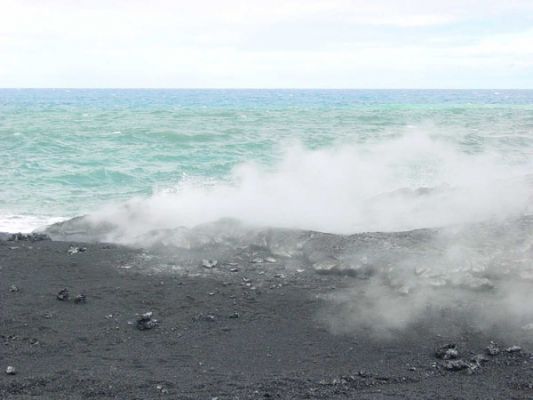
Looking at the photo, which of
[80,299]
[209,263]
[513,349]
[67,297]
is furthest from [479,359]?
[67,297]

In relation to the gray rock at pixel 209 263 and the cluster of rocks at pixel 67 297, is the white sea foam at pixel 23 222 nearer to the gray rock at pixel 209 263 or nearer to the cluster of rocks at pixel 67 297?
the gray rock at pixel 209 263

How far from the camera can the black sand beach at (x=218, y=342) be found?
6.77 meters

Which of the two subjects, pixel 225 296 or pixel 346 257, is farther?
pixel 346 257

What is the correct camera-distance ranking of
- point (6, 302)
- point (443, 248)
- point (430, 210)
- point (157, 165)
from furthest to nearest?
point (157, 165), point (430, 210), point (443, 248), point (6, 302)

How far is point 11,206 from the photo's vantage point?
1727 cm

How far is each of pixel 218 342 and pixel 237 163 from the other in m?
16.6

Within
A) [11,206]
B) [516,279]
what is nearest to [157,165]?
[11,206]

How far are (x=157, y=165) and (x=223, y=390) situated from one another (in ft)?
58.6

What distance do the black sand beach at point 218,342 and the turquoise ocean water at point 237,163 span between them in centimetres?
378

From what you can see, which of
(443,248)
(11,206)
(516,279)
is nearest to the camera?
(516,279)

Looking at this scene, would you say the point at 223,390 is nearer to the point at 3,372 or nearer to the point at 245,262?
the point at 3,372

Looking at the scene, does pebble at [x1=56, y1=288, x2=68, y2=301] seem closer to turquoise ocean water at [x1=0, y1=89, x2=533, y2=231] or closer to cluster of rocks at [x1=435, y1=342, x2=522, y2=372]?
turquoise ocean water at [x1=0, y1=89, x2=533, y2=231]

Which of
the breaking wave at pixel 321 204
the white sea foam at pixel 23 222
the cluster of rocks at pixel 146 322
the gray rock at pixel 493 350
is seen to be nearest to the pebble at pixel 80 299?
the cluster of rocks at pixel 146 322

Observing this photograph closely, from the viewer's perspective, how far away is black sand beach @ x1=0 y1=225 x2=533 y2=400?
677 centimetres
